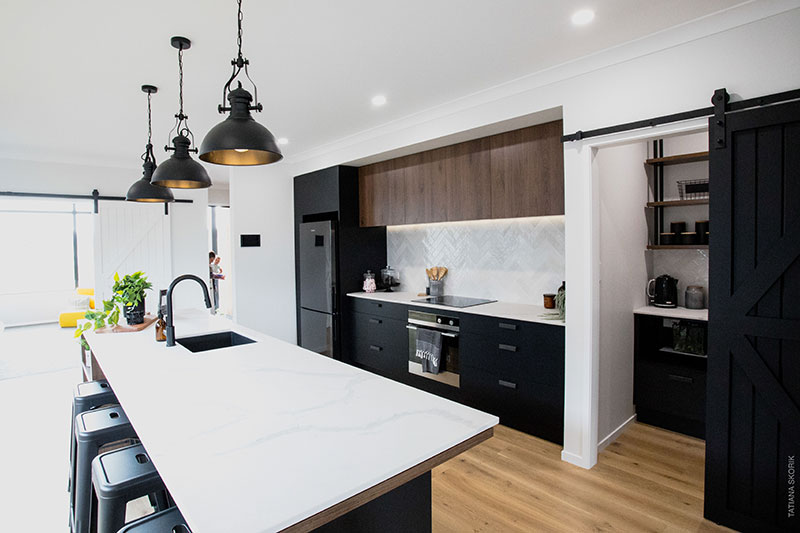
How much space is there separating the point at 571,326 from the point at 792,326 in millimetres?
1095

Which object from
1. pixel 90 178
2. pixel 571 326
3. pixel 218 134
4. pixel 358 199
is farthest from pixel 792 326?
pixel 90 178

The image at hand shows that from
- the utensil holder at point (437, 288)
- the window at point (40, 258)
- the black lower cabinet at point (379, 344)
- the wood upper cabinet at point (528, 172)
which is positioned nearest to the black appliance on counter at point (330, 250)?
the black lower cabinet at point (379, 344)

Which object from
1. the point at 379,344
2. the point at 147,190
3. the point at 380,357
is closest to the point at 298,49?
the point at 147,190

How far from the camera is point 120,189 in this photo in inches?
231

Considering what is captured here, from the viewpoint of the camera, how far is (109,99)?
3359mm

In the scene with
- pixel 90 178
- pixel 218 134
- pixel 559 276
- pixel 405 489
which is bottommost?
pixel 405 489

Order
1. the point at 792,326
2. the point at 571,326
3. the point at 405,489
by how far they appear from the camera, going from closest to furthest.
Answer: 1. the point at 405,489
2. the point at 792,326
3. the point at 571,326

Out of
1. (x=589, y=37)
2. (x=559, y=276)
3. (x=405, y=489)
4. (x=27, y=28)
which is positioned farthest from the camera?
(x=559, y=276)

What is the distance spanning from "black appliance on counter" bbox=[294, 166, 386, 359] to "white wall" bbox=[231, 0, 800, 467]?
1.62m

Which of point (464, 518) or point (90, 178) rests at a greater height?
point (90, 178)

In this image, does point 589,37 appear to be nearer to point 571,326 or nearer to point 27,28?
point 571,326

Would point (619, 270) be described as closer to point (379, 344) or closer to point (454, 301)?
point (454, 301)

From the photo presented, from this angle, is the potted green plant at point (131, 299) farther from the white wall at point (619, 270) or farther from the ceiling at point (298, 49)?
Answer: the white wall at point (619, 270)

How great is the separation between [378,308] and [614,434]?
240cm
